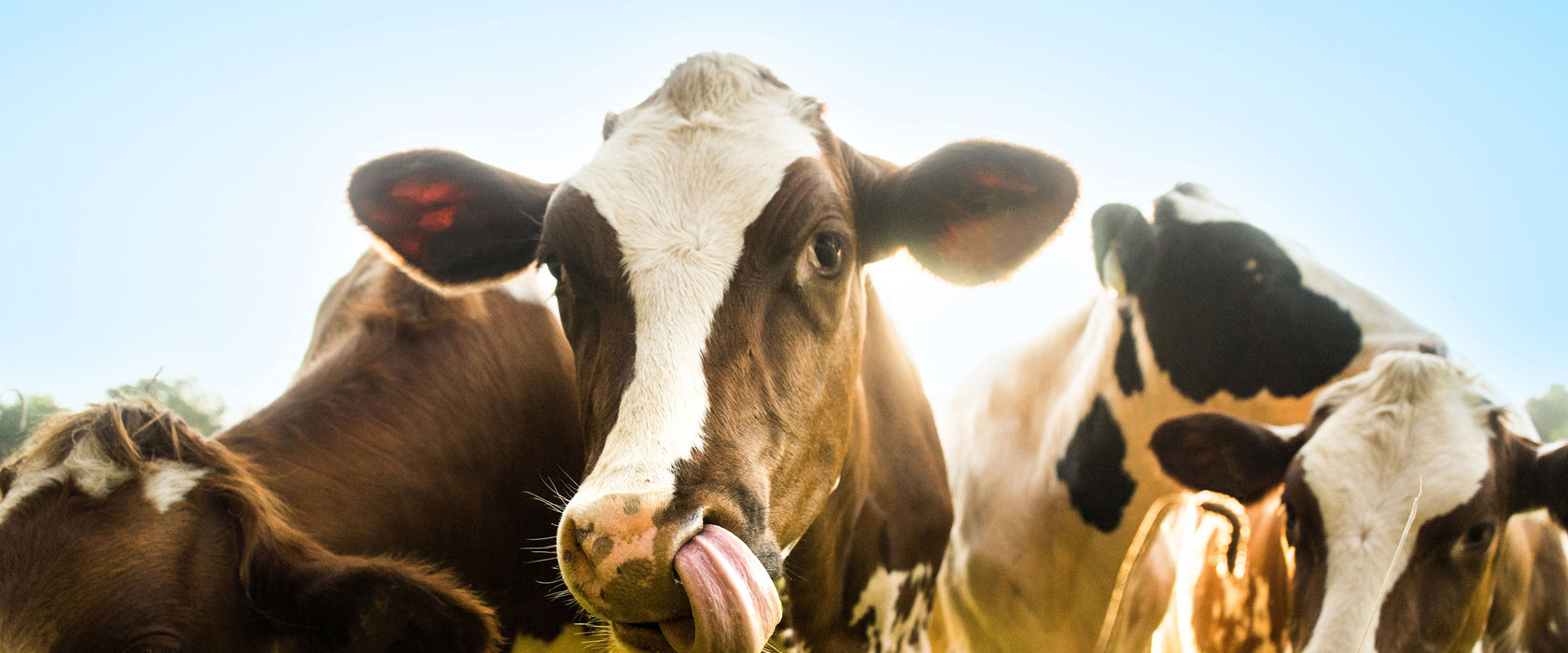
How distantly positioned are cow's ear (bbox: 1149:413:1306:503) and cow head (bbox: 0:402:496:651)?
240 cm

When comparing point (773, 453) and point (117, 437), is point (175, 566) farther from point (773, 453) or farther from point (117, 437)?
point (773, 453)

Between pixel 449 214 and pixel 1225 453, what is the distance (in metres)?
2.67

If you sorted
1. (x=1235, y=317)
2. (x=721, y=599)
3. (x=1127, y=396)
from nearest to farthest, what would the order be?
(x=721, y=599), (x=1235, y=317), (x=1127, y=396)

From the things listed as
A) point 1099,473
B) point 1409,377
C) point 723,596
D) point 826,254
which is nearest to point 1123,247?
point 1099,473

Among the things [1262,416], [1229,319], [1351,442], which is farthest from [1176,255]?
[1351,442]

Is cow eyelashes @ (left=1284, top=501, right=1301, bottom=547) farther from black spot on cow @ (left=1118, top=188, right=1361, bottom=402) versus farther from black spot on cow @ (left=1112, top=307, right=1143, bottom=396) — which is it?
black spot on cow @ (left=1112, top=307, right=1143, bottom=396)

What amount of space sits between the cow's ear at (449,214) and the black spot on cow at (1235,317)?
2.32 metres

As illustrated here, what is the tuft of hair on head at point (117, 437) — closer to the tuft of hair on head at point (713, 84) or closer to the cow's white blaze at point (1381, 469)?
the tuft of hair on head at point (713, 84)

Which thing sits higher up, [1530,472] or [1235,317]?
[1235,317]

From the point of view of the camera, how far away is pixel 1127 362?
12.3 ft

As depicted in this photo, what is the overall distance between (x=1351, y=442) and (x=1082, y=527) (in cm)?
108

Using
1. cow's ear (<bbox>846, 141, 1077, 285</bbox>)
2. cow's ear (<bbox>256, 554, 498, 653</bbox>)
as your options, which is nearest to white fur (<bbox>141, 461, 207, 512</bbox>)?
cow's ear (<bbox>256, 554, 498, 653</bbox>)

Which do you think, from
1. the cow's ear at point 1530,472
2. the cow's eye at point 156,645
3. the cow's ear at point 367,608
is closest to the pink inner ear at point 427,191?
the cow's ear at point 367,608

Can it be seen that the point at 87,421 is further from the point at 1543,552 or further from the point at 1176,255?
A: the point at 1543,552
